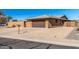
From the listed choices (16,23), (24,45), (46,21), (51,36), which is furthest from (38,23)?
(24,45)

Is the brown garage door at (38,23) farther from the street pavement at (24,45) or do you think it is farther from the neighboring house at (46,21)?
the street pavement at (24,45)

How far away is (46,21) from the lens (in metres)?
8.75

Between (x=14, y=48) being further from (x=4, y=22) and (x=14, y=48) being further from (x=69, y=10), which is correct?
(x=69, y=10)

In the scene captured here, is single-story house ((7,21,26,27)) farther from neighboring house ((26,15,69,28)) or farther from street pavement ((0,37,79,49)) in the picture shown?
street pavement ((0,37,79,49))

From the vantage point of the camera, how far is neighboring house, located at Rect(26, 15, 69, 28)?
8.50 metres

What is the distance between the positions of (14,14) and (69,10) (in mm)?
2936

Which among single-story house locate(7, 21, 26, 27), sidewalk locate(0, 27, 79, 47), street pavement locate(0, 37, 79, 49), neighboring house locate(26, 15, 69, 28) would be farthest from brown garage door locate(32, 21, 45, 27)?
street pavement locate(0, 37, 79, 49)

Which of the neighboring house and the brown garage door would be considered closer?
the neighboring house

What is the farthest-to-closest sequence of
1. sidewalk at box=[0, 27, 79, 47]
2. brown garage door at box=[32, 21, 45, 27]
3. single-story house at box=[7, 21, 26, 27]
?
brown garage door at box=[32, 21, 45, 27]
single-story house at box=[7, 21, 26, 27]
sidewalk at box=[0, 27, 79, 47]

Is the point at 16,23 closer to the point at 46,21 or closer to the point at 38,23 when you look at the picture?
the point at 38,23
